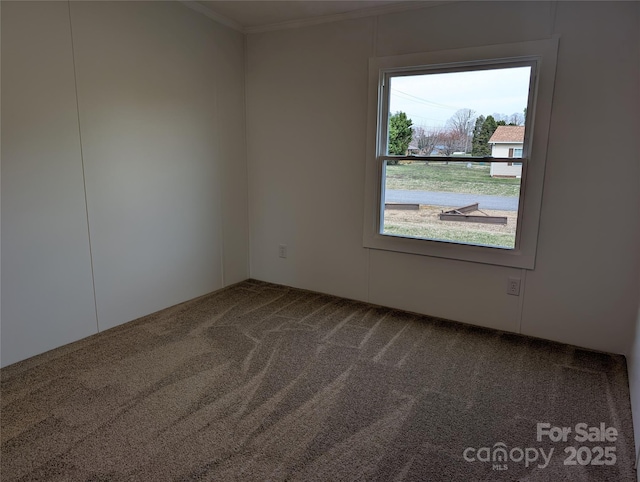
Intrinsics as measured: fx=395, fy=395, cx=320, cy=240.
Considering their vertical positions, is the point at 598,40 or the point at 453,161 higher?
the point at 598,40

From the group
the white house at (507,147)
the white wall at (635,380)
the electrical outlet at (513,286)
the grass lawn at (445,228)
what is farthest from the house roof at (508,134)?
the white wall at (635,380)

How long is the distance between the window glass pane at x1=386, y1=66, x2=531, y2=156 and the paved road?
302 mm

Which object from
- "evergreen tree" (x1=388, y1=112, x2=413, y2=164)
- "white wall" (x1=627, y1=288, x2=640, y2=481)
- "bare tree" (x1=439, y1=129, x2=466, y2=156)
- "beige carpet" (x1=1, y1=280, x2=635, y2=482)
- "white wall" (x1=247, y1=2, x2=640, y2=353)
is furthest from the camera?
"evergreen tree" (x1=388, y1=112, x2=413, y2=164)

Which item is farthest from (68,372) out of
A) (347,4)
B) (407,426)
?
(347,4)

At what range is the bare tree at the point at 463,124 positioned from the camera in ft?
9.41

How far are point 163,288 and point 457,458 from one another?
8.22ft

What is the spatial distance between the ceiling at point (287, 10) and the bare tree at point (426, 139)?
0.88m

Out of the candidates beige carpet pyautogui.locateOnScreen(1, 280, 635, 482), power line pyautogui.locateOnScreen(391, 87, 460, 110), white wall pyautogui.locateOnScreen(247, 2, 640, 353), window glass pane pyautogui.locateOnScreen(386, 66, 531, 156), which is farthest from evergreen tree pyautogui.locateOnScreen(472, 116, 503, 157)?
beige carpet pyautogui.locateOnScreen(1, 280, 635, 482)

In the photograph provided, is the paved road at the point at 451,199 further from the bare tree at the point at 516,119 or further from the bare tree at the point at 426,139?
the bare tree at the point at 516,119

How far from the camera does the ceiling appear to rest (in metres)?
2.96

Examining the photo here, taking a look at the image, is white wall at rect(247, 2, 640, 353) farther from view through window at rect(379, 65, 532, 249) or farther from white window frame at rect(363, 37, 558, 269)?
view through window at rect(379, 65, 532, 249)

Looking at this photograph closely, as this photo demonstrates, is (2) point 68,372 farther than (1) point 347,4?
No

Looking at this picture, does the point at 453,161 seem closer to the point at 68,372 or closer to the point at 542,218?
the point at 542,218

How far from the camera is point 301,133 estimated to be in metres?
3.56
